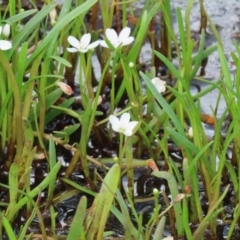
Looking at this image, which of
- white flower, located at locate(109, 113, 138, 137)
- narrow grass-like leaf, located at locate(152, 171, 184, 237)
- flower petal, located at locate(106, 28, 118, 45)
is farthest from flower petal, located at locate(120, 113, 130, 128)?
flower petal, located at locate(106, 28, 118, 45)

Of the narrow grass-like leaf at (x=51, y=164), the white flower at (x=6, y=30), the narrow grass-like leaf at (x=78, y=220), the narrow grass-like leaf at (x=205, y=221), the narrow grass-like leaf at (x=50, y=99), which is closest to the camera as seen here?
the narrow grass-like leaf at (x=78, y=220)

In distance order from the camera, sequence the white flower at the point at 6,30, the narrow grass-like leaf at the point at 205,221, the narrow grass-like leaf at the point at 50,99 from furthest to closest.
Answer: the narrow grass-like leaf at the point at 50,99
the white flower at the point at 6,30
the narrow grass-like leaf at the point at 205,221

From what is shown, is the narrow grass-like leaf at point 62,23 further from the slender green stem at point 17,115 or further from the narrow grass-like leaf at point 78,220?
the narrow grass-like leaf at point 78,220

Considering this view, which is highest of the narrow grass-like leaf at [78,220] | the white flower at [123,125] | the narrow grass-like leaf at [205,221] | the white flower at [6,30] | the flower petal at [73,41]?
the white flower at [6,30]

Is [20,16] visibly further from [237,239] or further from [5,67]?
[237,239]

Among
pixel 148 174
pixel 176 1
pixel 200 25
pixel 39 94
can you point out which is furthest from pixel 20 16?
pixel 176 1

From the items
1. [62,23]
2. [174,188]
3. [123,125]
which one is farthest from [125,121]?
[62,23]

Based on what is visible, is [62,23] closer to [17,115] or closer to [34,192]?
[17,115]

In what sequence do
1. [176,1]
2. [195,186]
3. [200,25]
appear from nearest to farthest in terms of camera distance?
[195,186]
[200,25]
[176,1]

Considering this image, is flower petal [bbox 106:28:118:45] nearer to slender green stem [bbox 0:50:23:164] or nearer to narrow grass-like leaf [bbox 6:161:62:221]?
slender green stem [bbox 0:50:23:164]

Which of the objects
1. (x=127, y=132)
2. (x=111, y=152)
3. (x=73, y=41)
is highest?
(x=73, y=41)

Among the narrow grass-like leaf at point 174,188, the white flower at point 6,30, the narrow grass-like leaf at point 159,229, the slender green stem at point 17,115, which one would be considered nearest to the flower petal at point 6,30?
the white flower at point 6,30
